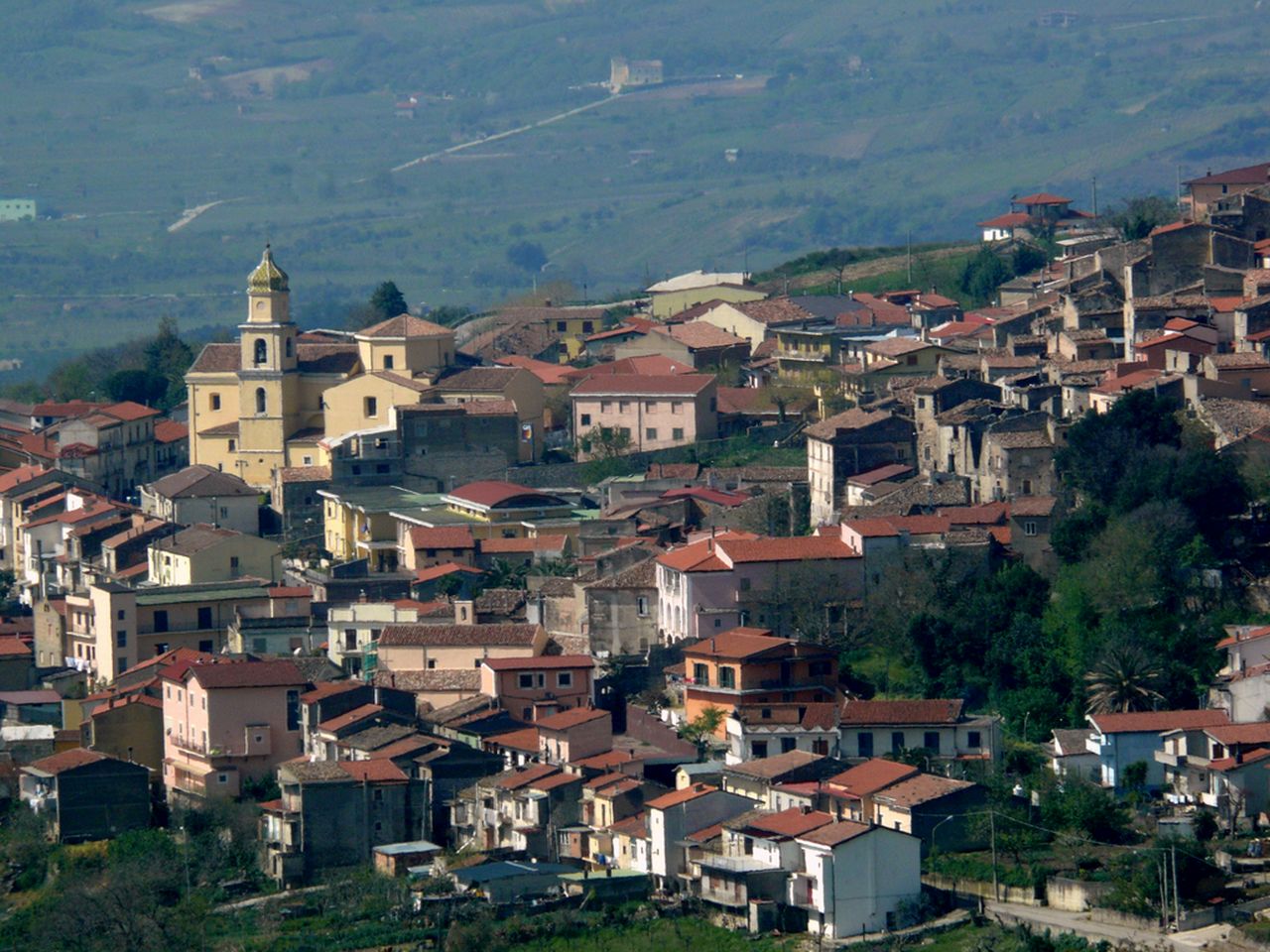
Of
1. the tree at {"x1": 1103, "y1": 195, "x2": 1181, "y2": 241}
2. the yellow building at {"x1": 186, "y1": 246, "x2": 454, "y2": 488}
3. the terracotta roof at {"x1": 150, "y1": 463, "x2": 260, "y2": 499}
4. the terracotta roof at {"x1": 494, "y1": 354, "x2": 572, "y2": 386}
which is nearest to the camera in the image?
the terracotta roof at {"x1": 150, "y1": 463, "x2": 260, "y2": 499}

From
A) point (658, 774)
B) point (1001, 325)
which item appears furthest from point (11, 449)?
point (658, 774)

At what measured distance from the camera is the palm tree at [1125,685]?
42.4 metres

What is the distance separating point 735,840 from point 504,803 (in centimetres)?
358

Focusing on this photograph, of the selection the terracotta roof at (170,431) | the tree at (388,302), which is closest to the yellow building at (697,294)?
the tree at (388,302)

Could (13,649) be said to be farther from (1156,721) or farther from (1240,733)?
(1240,733)

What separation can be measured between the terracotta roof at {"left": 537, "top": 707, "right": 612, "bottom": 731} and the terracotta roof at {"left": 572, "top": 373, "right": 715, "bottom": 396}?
17.2 metres

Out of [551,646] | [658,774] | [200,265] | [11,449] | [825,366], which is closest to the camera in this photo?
[658,774]

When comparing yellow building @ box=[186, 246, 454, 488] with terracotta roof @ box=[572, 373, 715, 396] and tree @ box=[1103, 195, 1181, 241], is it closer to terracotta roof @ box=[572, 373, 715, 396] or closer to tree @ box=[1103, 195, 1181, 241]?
terracotta roof @ box=[572, 373, 715, 396]

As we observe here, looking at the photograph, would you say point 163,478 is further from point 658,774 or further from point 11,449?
point 658,774

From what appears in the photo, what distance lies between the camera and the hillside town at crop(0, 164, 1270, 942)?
1558 inches

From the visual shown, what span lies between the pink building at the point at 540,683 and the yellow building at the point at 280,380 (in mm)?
17389

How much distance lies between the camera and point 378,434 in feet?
192

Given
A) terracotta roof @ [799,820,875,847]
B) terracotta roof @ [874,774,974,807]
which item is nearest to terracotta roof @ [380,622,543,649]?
terracotta roof @ [874,774,974,807]

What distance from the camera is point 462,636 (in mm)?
46656
